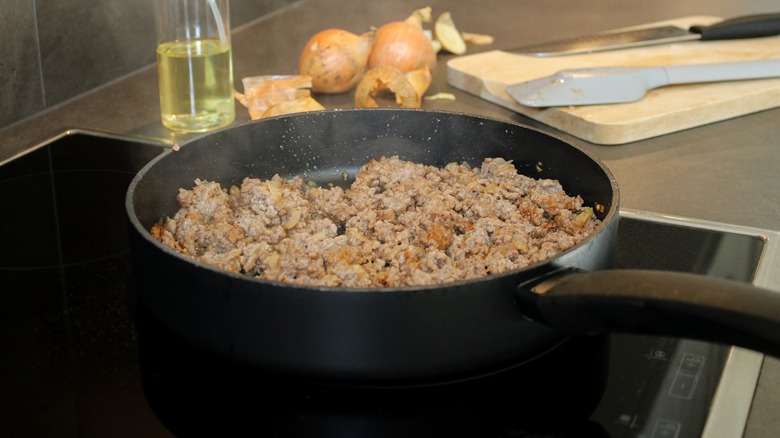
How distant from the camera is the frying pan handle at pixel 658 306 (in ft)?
1.84

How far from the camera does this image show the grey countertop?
1.17 m

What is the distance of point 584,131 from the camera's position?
4.49 feet

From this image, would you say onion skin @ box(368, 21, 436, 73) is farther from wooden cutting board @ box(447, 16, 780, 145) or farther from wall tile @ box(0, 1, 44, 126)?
wall tile @ box(0, 1, 44, 126)

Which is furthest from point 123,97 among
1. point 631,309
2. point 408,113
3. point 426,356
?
point 631,309

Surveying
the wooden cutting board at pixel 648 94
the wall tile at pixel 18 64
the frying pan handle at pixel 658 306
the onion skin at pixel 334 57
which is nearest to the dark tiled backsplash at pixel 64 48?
the wall tile at pixel 18 64

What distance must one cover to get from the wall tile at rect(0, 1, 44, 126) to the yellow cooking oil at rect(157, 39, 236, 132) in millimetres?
205

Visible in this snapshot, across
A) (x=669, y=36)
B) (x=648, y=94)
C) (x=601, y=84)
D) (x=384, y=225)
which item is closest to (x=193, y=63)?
(x=384, y=225)

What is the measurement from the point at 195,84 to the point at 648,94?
76 cm

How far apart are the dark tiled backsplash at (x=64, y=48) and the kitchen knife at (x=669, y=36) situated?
2.43ft

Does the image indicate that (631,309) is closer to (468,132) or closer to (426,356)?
(426,356)

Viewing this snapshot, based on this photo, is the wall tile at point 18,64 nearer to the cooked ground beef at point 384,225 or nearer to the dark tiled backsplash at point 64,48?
the dark tiled backsplash at point 64,48

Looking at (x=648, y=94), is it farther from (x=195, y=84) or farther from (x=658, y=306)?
(x=658, y=306)

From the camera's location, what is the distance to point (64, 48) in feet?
4.61

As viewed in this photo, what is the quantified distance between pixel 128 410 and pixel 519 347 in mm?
331
